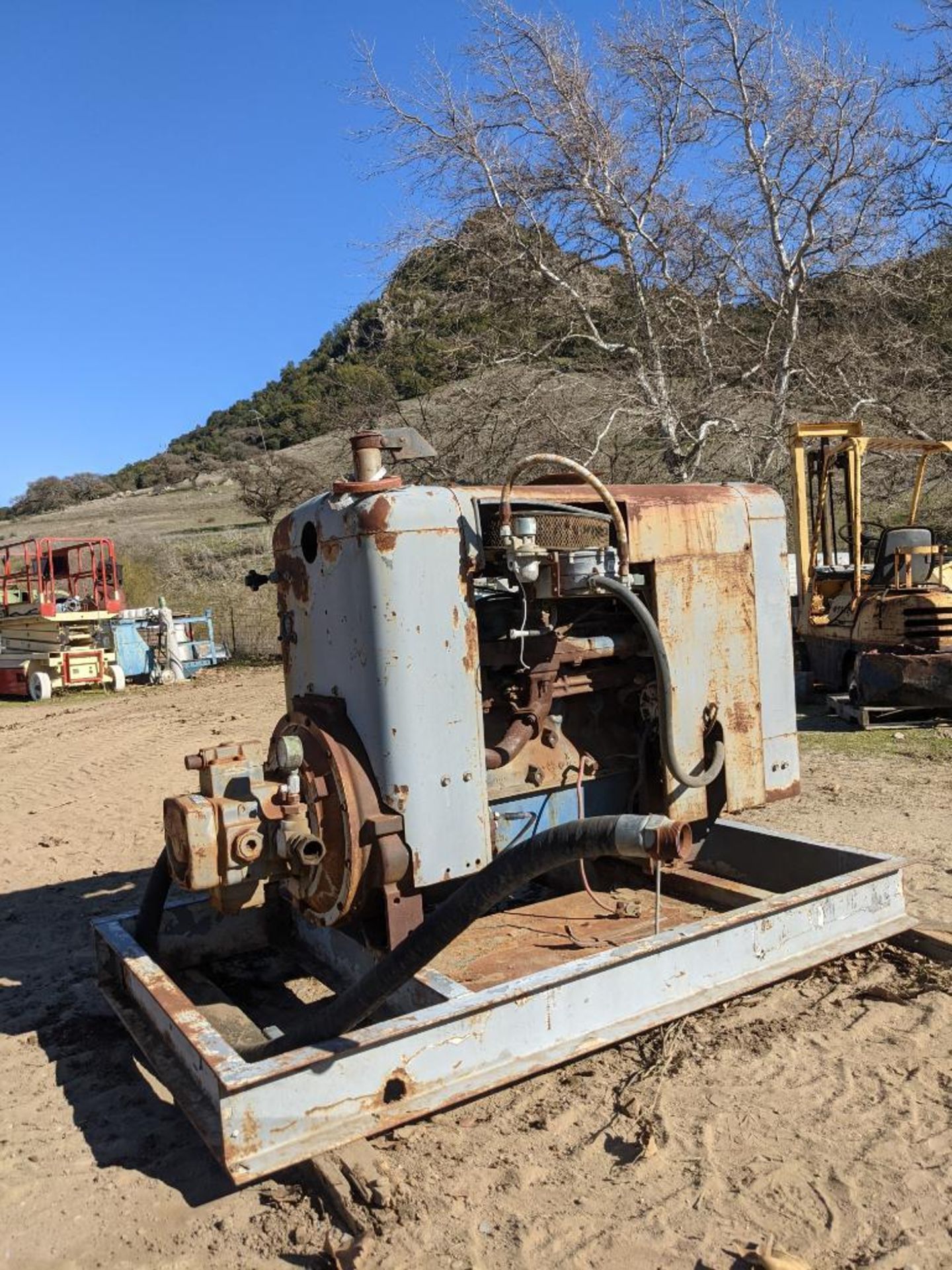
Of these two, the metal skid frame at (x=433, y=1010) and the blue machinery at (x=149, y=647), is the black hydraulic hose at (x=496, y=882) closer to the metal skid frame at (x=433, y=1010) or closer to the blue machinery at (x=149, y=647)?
the metal skid frame at (x=433, y=1010)

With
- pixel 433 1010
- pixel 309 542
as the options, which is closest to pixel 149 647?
pixel 309 542

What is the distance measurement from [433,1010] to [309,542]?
63.8 inches

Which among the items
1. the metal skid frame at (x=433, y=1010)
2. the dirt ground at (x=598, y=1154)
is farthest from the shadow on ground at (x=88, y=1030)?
the metal skid frame at (x=433, y=1010)

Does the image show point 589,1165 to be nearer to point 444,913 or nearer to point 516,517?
point 444,913

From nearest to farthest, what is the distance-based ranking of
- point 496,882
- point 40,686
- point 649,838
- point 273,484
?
1. point 649,838
2. point 496,882
3. point 40,686
4. point 273,484

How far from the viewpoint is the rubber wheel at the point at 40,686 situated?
16.9 metres

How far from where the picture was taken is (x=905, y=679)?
8.71 meters

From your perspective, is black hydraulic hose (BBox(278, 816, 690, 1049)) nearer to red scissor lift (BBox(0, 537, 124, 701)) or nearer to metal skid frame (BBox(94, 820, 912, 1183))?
metal skid frame (BBox(94, 820, 912, 1183))

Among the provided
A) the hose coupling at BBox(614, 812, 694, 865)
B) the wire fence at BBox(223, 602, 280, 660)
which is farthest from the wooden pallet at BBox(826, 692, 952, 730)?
the wire fence at BBox(223, 602, 280, 660)

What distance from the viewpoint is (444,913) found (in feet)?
9.11

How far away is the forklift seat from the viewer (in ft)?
30.5

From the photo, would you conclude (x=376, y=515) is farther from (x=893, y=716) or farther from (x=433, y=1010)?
(x=893, y=716)

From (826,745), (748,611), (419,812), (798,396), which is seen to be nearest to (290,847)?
(419,812)

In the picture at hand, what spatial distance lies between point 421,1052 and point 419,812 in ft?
2.38
